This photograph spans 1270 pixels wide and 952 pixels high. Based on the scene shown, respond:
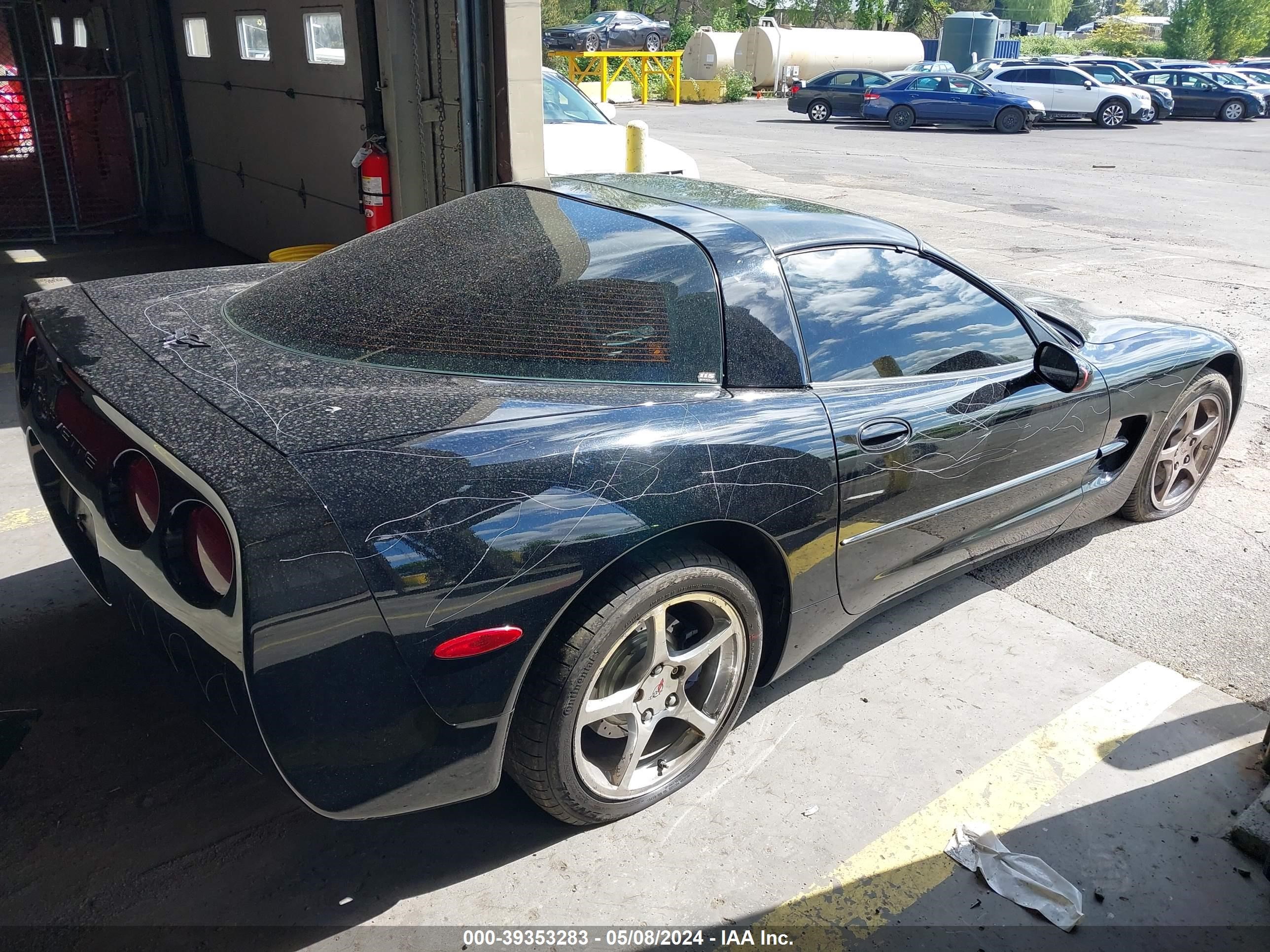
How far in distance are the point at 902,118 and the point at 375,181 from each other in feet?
70.9

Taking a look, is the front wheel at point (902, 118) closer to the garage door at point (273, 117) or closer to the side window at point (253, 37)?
the garage door at point (273, 117)

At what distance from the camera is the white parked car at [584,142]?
28.1 feet

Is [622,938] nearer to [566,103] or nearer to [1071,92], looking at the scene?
[566,103]

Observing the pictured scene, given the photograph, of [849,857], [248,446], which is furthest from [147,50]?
[849,857]

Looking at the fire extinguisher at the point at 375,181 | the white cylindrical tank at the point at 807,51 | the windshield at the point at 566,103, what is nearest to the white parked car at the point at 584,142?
the windshield at the point at 566,103

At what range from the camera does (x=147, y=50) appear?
9.31 metres

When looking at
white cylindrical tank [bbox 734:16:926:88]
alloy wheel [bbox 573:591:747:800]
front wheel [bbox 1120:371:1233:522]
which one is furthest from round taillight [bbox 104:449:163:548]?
white cylindrical tank [bbox 734:16:926:88]

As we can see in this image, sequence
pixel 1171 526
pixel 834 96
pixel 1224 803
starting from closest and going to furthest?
pixel 1224 803 < pixel 1171 526 < pixel 834 96

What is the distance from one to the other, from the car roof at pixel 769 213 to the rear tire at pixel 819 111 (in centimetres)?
2494

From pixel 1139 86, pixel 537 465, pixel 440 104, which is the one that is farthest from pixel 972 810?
pixel 1139 86

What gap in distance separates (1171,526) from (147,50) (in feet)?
31.1

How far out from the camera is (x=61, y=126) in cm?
909

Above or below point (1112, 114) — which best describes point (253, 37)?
above

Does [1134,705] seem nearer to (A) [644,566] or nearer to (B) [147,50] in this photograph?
(A) [644,566]
